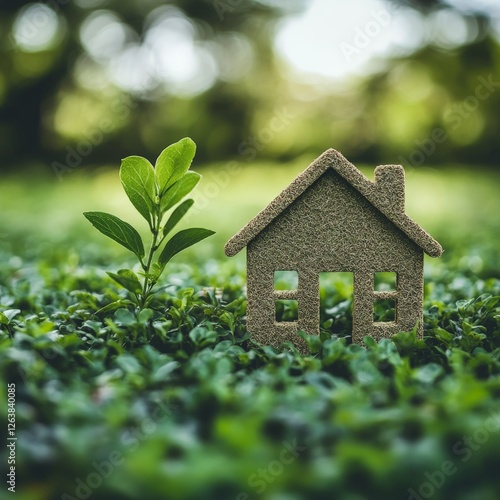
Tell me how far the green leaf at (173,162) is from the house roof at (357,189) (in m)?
0.36

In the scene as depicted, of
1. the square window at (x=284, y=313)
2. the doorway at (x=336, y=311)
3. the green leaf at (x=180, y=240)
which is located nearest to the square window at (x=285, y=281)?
the doorway at (x=336, y=311)

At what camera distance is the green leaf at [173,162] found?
2.38 m

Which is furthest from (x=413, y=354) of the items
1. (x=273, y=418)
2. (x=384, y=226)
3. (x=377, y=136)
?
(x=377, y=136)

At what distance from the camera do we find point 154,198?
8.19 feet

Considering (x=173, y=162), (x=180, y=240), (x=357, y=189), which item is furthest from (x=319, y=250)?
(x=173, y=162)

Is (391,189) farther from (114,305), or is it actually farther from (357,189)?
(114,305)

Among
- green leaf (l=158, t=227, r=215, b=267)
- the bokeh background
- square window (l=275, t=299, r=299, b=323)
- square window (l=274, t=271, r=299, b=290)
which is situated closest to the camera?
green leaf (l=158, t=227, r=215, b=267)

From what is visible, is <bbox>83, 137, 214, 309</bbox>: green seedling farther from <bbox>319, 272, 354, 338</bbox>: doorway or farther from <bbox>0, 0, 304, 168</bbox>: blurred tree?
<bbox>0, 0, 304, 168</bbox>: blurred tree

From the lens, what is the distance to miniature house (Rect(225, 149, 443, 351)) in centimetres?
246

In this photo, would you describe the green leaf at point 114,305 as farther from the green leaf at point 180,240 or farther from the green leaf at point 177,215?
the green leaf at point 177,215

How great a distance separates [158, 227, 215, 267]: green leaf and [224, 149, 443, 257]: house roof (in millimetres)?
146

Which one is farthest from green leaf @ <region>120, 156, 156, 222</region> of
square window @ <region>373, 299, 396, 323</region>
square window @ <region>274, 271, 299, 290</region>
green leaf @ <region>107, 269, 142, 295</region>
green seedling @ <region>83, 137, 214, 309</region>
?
square window @ <region>274, 271, 299, 290</region>

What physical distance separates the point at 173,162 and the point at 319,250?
0.72 meters

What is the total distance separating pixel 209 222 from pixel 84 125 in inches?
396
